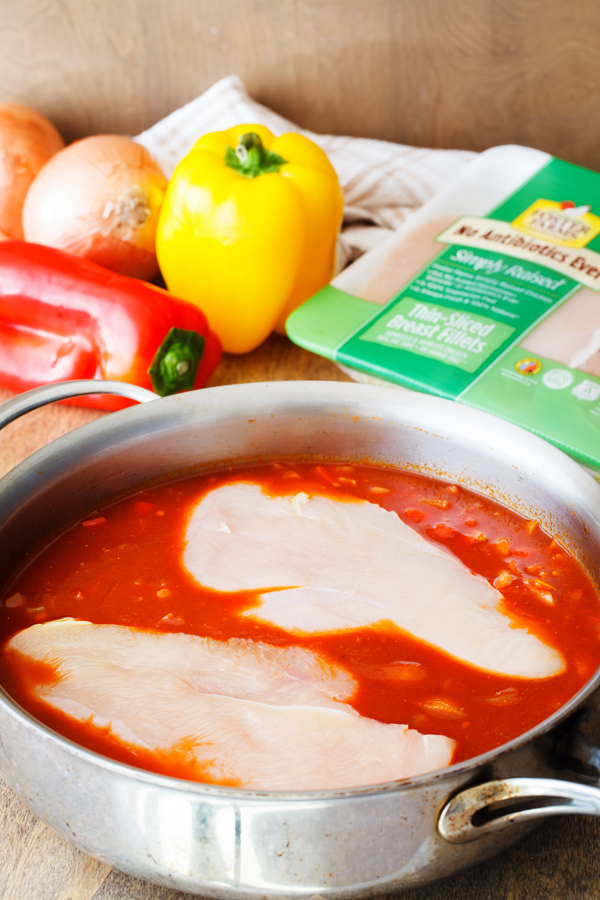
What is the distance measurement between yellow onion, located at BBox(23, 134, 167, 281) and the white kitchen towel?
0.66 feet

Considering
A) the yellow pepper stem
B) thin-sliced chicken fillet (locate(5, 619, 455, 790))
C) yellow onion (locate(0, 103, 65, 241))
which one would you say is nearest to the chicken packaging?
the yellow pepper stem

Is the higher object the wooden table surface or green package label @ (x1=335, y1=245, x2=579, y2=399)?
green package label @ (x1=335, y1=245, x2=579, y2=399)

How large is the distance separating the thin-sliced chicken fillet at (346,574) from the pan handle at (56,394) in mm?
173

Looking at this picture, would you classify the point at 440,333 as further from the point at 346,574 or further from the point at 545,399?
the point at 346,574

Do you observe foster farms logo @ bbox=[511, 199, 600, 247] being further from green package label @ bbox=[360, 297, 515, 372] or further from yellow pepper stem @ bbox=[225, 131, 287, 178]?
yellow pepper stem @ bbox=[225, 131, 287, 178]

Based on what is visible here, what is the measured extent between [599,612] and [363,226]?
3.71 feet

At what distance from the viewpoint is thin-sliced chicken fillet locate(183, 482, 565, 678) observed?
86 cm

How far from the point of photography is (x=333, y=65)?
1910 mm

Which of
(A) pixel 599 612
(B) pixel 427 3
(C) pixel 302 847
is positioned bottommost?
(A) pixel 599 612

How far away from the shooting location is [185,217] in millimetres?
1506

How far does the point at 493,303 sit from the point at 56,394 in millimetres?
800

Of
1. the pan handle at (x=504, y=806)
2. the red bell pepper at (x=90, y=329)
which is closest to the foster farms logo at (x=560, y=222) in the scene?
the red bell pepper at (x=90, y=329)

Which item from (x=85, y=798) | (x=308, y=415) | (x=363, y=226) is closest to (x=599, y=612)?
(x=308, y=415)

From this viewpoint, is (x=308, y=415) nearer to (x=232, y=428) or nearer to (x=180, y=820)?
(x=232, y=428)
